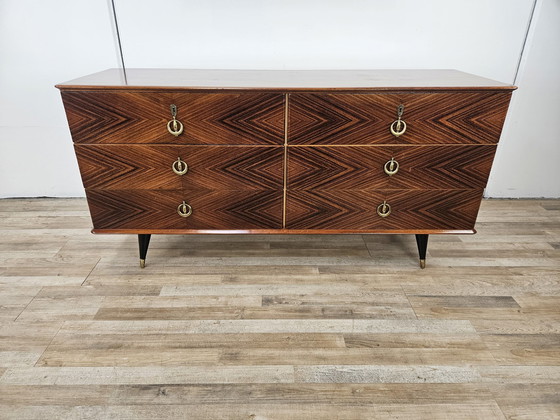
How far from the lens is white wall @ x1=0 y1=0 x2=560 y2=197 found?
64.6 inches

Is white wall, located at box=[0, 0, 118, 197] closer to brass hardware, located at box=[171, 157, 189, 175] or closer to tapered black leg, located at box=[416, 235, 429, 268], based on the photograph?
brass hardware, located at box=[171, 157, 189, 175]

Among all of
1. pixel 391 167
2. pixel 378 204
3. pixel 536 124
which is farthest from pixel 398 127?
pixel 536 124

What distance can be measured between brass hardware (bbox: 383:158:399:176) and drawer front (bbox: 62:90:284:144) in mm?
357

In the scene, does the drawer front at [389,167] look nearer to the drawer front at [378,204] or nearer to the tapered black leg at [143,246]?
the drawer front at [378,204]

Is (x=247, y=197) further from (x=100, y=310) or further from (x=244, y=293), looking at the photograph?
(x=100, y=310)

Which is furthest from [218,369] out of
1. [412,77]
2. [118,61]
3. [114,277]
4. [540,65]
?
[540,65]

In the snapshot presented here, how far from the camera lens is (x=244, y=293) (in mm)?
1314

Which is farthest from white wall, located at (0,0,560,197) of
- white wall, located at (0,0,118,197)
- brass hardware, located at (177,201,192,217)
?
brass hardware, located at (177,201,192,217)

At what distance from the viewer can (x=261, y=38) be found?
5.52 feet

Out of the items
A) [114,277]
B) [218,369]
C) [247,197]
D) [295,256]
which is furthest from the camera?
[295,256]

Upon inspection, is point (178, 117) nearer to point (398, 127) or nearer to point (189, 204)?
point (189, 204)

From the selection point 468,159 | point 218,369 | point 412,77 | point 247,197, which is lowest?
point 218,369

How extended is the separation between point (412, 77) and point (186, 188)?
0.89m

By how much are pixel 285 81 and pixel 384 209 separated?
0.56 m
